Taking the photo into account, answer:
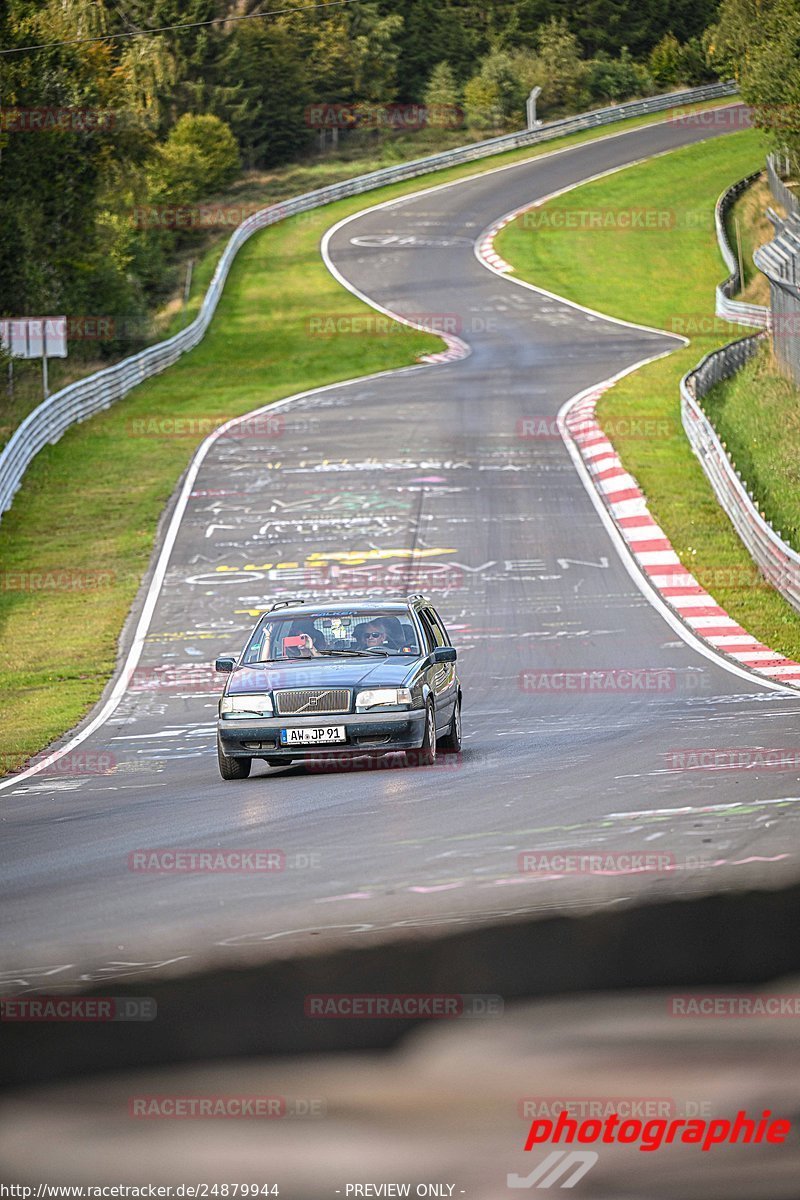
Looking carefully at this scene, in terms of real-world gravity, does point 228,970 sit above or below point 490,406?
above

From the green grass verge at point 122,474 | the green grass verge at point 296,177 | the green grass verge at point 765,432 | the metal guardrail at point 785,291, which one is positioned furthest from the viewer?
the green grass verge at point 296,177

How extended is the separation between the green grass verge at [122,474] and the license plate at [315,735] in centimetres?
328

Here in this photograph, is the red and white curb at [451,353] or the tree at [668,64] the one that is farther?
the tree at [668,64]

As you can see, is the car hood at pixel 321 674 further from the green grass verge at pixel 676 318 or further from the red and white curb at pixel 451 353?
the red and white curb at pixel 451 353

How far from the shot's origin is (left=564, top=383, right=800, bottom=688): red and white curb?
1917cm

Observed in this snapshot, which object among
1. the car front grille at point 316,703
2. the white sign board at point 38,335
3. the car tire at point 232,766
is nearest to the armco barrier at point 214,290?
the white sign board at point 38,335

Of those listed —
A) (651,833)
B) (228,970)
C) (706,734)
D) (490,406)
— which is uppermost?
(228,970)

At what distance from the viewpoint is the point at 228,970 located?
6.32 metres

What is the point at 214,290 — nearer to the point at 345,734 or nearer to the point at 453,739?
the point at 453,739

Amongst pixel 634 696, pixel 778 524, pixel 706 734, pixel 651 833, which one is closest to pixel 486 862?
pixel 651 833

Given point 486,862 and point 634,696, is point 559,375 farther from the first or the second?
point 486,862

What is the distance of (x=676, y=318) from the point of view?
173ft

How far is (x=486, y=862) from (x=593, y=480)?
24240 mm

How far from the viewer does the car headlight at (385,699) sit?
498 inches
